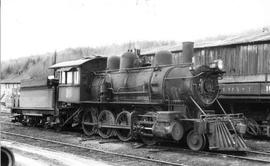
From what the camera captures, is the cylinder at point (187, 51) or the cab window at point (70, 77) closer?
the cylinder at point (187, 51)

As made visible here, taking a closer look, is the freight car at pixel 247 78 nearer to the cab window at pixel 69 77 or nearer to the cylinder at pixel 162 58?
the cylinder at pixel 162 58

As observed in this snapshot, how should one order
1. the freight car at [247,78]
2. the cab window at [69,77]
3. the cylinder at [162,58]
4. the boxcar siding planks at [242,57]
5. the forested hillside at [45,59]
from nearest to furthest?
1. the cylinder at [162,58]
2. the freight car at [247,78]
3. the cab window at [69,77]
4. the boxcar siding planks at [242,57]
5. the forested hillside at [45,59]

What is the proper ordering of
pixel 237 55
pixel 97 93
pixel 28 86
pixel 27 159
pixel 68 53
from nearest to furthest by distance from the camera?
pixel 27 159 < pixel 97 93 < pixel 237 55 < pixel 28 86 < pixel 68 53

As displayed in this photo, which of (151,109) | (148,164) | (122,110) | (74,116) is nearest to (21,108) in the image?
(74,116)

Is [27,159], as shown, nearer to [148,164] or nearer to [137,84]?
[148,164]

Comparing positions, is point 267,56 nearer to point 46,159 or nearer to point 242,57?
point 242,57

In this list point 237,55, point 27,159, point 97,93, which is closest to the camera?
point 27,159

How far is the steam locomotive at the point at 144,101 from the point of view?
11.3 meters

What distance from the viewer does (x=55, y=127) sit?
1786cm

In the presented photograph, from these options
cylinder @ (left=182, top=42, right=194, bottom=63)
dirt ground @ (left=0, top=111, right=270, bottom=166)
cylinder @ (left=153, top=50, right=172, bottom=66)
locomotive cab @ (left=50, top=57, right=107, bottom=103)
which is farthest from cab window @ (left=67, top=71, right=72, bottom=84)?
cylinder @ (left=182, top=42, right=194, bottom=63)

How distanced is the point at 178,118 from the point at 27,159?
15.7 feet

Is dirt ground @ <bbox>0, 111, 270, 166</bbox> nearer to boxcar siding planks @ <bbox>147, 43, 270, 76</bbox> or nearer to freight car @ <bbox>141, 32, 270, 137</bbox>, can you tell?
freight car @ <bbox>141, 32, 270, 137</bbox>

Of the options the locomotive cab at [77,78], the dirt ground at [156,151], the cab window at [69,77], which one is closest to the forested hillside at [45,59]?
the locomotive cab at [77,78]

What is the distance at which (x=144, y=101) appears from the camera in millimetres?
13031
